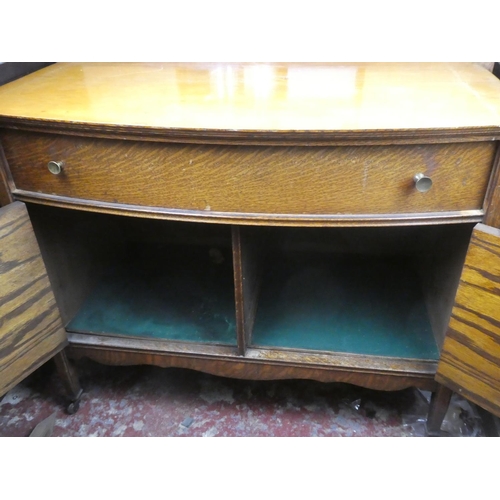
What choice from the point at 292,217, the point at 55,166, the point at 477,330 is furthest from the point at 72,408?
the point at 477,330

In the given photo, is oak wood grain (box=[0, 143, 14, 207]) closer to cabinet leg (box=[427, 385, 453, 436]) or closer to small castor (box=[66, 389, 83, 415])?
small castor (box=[66, 389, 83, 415])

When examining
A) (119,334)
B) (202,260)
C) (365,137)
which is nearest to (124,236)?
(202,260)

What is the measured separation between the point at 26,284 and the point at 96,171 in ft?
0.78

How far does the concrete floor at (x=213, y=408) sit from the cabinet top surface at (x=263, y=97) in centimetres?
60

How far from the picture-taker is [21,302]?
0.71 m

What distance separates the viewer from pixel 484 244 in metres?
0.59

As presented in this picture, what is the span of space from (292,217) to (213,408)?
1.66 feet

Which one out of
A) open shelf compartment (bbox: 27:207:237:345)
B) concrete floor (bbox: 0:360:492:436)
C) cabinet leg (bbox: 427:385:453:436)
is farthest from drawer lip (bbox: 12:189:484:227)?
concrete floor (bbox: 0:360:492:436)

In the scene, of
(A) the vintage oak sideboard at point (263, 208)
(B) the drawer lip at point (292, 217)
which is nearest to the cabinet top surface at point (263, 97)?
(A) the vintage oak sideboard at point (263, 208)

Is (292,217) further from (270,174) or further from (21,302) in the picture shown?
(21,302)

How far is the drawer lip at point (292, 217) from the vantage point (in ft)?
1.97

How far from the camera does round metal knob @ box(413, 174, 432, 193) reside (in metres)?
0.56

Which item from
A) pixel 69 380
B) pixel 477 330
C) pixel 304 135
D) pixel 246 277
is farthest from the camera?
pixel 69 380

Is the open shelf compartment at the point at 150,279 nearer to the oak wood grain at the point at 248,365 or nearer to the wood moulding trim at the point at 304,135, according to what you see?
the oak wood grain at the point at 248,365
